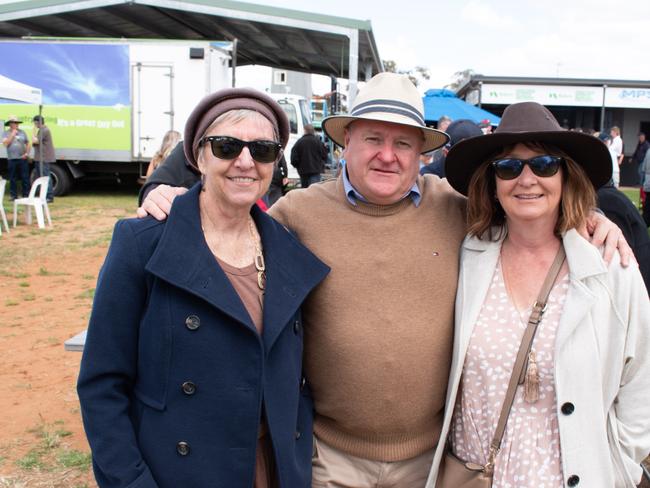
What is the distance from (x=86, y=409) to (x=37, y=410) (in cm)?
319

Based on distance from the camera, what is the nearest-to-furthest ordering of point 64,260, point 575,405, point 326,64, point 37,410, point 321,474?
point 575,405 → point 321,474 → point 37,410 → point 64,260 → point 326,64

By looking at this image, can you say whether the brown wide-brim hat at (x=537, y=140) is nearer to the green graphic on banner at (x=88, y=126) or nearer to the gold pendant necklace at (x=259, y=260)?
the gold pendant necklace at (x=259, y=260)

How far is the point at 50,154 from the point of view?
1417 centimetres

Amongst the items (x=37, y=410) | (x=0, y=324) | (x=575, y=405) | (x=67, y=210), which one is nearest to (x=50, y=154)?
(x=67, y=210)

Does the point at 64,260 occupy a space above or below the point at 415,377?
below

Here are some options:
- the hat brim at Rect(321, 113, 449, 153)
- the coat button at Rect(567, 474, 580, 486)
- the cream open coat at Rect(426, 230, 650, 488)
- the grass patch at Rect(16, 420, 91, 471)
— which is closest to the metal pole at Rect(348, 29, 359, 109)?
the grass patch at Rect(16, 420, 91, 471)

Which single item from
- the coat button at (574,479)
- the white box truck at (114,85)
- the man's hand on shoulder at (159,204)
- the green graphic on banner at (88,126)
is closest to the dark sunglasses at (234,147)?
the man's hand on shoulder at (159,204)

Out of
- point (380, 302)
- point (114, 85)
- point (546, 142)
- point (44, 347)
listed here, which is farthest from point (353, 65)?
point (380, 302)

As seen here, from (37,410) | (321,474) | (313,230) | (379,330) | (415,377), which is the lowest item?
(37,410)

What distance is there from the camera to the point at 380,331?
2205 mm

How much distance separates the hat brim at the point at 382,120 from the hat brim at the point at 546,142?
0.16 m

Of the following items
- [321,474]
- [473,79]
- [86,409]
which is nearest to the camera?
[86,409]

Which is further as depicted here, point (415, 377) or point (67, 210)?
point (67, 210)

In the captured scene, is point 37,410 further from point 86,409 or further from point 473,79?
point 473,79
